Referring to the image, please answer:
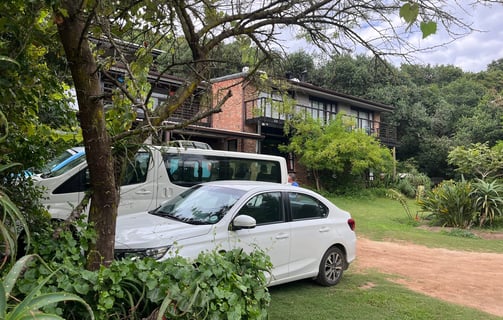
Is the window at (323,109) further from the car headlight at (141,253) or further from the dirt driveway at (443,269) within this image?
the car headlight at (141,253)

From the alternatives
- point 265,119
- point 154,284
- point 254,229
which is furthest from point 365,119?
point 154,284

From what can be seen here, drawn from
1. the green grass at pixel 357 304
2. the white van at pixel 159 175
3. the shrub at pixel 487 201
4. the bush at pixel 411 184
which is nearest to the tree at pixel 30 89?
the white van at pixel 159 175

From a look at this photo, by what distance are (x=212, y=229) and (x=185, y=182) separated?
13.2 ft

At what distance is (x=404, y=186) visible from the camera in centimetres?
2677

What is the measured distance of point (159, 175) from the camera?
26.6ft

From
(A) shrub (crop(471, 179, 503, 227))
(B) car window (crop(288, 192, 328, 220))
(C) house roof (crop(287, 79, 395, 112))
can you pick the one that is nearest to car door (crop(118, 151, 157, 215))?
(B) car window (crop(288, 192, 328, 220))

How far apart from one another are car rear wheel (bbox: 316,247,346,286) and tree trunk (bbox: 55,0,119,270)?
3632mm

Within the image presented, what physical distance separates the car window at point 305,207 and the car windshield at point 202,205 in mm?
Answer: 882

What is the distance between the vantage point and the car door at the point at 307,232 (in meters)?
5.60

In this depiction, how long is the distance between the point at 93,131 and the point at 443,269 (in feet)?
24.3

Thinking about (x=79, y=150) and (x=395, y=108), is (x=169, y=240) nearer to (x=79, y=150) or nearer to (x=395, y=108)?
(x=79, y=150)

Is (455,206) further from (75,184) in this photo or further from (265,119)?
(75,184)

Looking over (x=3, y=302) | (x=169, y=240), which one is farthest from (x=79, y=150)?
(x=3, y=302)

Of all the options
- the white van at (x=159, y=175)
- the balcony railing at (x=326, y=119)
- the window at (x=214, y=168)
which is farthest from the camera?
the balcony railing at (x=326, y=119)
